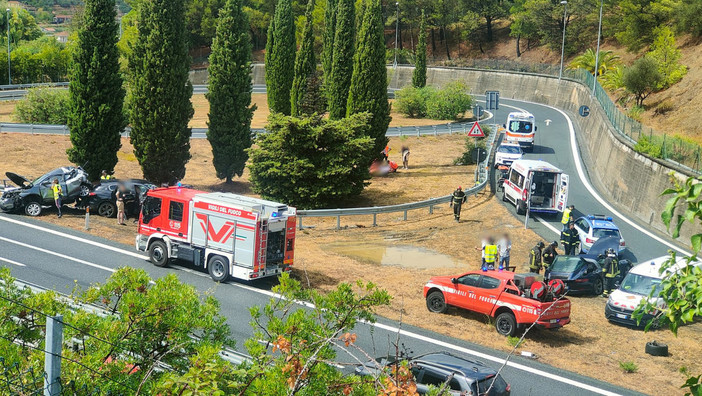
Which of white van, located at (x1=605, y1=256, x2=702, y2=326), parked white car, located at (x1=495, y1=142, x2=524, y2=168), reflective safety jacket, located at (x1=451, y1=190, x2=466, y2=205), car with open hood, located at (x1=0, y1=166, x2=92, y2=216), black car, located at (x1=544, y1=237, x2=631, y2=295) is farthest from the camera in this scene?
parked white car, located at (x1=495, y1=142, x2=524, y2=168)

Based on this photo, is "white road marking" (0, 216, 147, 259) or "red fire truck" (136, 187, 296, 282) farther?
"white road marking" (0, 216, 147, 259)

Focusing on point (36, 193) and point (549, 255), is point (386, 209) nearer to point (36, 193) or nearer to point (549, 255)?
point (549, 255)

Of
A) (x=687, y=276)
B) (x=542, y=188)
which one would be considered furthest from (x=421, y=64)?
(x=687, y=276)

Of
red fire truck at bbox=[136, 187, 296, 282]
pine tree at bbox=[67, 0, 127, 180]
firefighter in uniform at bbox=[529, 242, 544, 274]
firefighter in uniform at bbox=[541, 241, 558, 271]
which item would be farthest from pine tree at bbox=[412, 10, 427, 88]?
red fire truck at bbox=[136, 187, 296, 282]

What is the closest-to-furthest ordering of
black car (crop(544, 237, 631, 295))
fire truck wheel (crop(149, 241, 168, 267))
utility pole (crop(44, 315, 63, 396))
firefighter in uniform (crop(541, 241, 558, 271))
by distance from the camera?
utility pole (crop(44, 315, 63, 396)) < fire truck wheel (crop(149, 241, 168, 267)) < black car (crop(544, 237, 631, 295)) < firefighter in uniform (crop(541, 241, 558, 271))

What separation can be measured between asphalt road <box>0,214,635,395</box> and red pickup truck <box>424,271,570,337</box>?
1.35m

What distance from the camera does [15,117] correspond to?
5119 centimetres

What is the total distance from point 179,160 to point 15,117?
75.5 ft

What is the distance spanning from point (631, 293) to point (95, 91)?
23.7 m

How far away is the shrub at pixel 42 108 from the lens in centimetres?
5038

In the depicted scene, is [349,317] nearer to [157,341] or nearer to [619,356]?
[157,341]

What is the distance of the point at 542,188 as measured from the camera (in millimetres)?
32094

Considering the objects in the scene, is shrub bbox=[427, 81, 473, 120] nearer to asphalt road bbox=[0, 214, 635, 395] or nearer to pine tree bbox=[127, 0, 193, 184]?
pine tree bbox=[127, 0, 193, 184]

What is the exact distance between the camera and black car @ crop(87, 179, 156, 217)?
1128 inches
